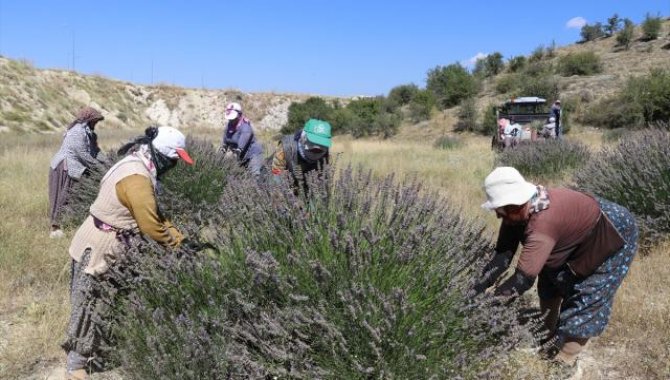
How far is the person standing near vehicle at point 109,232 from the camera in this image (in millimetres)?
3156

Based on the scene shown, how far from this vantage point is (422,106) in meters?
34.5

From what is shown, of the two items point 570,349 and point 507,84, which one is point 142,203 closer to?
point 570,349

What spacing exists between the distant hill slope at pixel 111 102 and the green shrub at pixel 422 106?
20215 mm

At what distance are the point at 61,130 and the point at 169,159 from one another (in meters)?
33.0

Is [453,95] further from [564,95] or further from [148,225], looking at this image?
[148,225]

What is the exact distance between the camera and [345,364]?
2.40m

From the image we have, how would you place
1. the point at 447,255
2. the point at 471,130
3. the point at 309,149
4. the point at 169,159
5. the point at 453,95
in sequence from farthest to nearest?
the point at 453,95 < the point at 471,130 < the point at 309,149 < the point at 169,159 < the point at 447,255

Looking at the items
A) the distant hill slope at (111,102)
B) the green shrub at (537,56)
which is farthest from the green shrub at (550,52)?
the distant hill slope at (111,102)

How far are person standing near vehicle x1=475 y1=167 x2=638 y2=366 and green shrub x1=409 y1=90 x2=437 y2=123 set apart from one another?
3110 centimetres

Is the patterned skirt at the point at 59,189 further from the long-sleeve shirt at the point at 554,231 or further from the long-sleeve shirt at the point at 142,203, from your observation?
the long-sleeve shirt at the point at 554,231

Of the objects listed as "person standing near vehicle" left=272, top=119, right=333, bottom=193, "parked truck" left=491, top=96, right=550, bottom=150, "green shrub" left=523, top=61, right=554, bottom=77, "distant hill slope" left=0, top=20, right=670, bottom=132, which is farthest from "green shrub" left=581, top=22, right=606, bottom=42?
"person standing near vehicle" left=272, top=119, right=333, bottom=193

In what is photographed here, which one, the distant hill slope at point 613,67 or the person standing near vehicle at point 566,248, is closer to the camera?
the person standing near vehicle at point 566,248

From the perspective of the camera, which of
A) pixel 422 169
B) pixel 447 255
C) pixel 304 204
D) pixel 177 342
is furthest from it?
pixel 422 169

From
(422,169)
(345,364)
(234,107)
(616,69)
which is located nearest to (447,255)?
(345,364)
